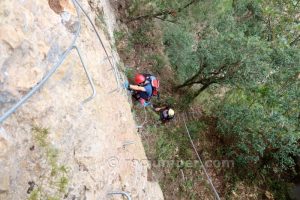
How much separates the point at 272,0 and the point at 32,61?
31.6 ft

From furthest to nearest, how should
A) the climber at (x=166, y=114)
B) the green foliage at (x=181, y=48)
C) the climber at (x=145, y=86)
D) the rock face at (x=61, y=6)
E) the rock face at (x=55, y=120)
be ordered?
→ the green foliage at (x=181, y=48) < the climber at (x=166, y=114) < the climber at (x=145, y=86) < the rock face at (x=61, y=6) < the rock face at (x=55, y=120)

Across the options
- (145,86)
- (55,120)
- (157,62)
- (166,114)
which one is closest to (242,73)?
(166,114)

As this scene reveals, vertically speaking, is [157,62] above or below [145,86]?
below

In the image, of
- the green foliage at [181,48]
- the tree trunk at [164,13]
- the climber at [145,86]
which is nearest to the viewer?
the climber at [145,86]

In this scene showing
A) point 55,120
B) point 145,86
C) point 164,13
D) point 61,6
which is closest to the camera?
point 55,120

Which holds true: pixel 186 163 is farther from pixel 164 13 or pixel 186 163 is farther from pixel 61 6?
pixel 61 6

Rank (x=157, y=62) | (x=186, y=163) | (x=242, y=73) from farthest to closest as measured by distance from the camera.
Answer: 1. (x=157, y=62)
2. (x=186, y=163)
3. (x=242, y=73)

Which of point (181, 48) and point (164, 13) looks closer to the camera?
point (164, 13)

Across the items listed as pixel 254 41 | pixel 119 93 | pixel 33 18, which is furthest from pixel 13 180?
pixel 254 41

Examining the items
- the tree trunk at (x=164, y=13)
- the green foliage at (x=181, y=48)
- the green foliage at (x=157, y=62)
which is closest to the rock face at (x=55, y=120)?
the tree trunk at (x=164, y=13)

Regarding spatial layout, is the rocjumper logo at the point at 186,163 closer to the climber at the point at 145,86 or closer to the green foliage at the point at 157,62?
the climber at the point at 145,86

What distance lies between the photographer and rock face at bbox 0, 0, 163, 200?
3789 millimetres

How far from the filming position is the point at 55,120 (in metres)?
4.37

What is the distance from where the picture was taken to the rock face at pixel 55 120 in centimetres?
379
